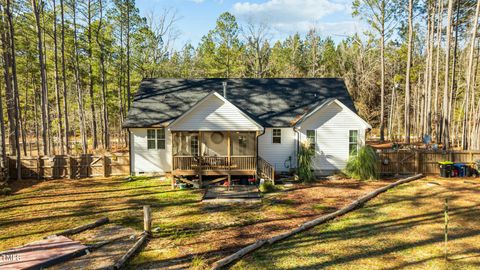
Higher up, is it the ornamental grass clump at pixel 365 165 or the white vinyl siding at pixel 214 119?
the white vinyl siding at pixel 214 119

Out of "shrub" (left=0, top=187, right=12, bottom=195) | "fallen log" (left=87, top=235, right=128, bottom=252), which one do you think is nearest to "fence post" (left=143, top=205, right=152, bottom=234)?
"fallen log" (left=87, top=235, right=128, bottom=252)

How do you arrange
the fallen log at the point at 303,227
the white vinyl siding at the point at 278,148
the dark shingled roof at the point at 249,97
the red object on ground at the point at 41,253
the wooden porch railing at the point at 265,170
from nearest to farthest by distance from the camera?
the red object on ground at the point at 41,253, the fallen log at the point at 303,227, the wooden porch railing at the point at 265,170, the white vinyl siding at the point at 278,148, the dark shingled roof at the point at 249,97

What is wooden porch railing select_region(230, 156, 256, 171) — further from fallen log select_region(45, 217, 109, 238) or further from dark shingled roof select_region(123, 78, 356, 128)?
fallen log select_region(45, 217, 109, 238)

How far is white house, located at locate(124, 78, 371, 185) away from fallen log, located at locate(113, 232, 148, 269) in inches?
276

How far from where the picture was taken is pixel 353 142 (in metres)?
18.3

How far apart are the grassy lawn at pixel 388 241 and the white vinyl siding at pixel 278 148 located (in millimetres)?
6512

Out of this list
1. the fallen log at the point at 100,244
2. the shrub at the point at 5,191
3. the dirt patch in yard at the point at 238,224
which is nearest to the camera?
the dirt patch in yard at the point at 238,224

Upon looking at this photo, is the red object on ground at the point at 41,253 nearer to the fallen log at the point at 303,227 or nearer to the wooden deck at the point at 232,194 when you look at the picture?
→ the fallen log at the point at 303,227

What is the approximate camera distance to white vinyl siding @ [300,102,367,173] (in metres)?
18.1

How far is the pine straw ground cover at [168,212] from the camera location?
8.89m

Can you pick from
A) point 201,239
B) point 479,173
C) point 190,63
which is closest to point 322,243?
point 201,239

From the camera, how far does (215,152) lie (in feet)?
61.1

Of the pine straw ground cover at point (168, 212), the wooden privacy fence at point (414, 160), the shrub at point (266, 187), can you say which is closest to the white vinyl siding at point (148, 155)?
the pine straw ground cover at point (168, 212)

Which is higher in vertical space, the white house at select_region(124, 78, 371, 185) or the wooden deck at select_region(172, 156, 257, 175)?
the white house at select_region(124, 78, 371, 185)
